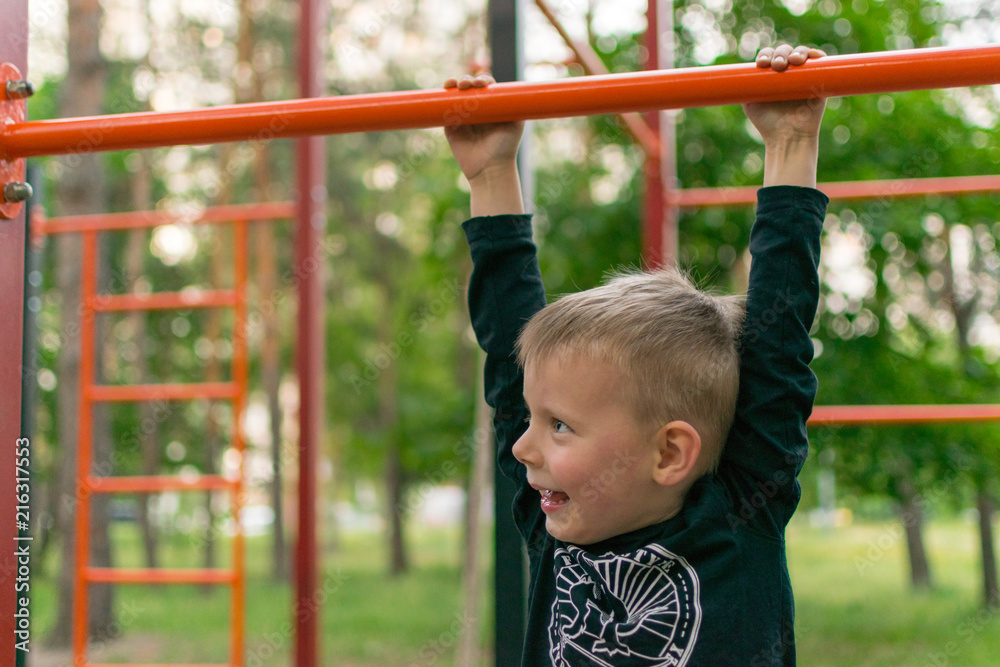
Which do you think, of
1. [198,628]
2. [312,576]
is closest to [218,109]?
[312,576]

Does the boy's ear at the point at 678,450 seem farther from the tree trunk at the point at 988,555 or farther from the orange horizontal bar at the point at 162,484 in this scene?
the tree trunk at the point at 988,555

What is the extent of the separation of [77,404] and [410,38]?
6.30m

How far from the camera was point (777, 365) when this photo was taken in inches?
41.8

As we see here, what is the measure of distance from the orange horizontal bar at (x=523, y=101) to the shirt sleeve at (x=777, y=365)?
13cm

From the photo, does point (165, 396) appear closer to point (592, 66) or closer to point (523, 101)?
point (592, 66)

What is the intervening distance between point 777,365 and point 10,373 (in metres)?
0.93

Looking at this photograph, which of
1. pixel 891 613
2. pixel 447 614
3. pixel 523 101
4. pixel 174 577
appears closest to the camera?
pixel 523 101

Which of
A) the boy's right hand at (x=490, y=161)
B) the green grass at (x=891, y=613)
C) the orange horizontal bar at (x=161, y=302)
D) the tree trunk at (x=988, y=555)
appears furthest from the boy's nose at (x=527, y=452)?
the tree trunk at (x=988, y=555)

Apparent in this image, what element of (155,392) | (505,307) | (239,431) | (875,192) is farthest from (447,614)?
(505,307)

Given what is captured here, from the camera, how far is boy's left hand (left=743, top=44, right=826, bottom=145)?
1066 millimetres

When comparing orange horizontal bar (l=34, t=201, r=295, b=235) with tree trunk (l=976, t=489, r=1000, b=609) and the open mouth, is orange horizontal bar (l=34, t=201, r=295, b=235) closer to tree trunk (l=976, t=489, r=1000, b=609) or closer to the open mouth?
the open mouth

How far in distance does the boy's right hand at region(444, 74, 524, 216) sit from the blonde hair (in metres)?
0.23

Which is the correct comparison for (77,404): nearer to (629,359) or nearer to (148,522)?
(148,522)

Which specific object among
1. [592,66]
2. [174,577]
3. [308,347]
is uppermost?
[592,66]
